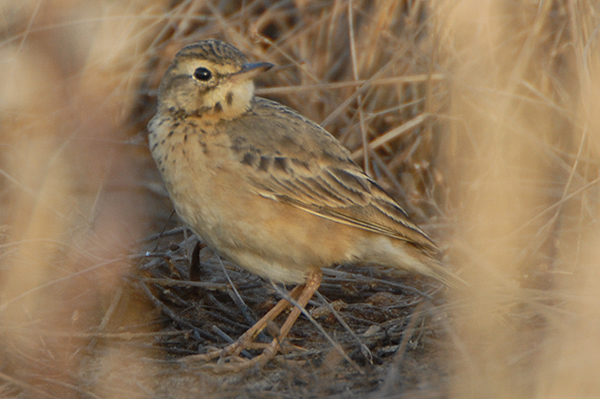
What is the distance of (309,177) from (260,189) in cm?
40

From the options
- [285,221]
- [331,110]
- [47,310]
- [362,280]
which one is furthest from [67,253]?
[331,110]

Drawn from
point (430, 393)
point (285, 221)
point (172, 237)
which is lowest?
point (172, 237)

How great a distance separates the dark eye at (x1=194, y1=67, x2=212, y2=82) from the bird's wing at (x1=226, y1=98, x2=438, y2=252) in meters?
0.33

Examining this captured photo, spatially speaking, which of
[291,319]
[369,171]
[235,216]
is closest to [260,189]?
[235,216]

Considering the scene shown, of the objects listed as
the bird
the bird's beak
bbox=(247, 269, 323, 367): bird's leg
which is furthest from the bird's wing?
bbox=(247, 269, 323, 367): bird's leg

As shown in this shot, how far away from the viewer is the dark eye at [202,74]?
4488 mm

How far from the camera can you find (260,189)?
443 cm

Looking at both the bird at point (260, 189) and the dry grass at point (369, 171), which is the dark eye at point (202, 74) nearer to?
the bird at point (260, 189)

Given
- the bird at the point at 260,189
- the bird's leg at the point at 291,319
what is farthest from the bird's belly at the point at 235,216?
the bird's leg at the point at 291,319

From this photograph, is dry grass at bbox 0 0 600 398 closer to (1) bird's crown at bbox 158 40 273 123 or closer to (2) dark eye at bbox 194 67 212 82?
(1) bird's crown at bbox 158 40 273 123

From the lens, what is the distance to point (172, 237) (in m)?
6.62

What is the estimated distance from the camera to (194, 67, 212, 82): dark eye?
14.7 ft

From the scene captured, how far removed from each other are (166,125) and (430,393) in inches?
94.0

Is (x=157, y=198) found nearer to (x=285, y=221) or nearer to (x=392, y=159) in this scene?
(x=392, y=159)
